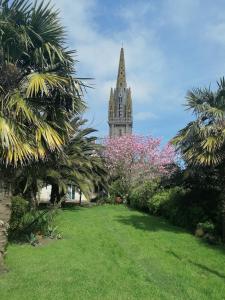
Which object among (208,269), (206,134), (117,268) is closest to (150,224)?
(206,134)

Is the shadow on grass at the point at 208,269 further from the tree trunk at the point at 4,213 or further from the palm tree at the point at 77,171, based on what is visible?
the palm tree at the point at 77,171

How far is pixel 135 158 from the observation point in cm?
3684

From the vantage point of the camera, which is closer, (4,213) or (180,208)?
(4,213)

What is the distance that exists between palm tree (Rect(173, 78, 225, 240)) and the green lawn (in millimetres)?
2599

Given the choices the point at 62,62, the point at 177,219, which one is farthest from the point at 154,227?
the point at 62,62

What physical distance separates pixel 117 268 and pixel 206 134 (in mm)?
5867

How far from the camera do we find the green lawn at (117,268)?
8.83m

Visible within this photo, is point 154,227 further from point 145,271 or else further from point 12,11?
point 12,11

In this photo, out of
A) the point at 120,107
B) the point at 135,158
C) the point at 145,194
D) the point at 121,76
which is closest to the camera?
the point at 145,194

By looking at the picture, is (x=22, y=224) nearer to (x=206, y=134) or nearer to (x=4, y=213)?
(x=4, y=213)

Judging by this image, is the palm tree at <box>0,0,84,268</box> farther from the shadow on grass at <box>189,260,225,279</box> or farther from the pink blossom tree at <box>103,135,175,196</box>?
the pink blossom tree at <box>103,135,175,196</box>

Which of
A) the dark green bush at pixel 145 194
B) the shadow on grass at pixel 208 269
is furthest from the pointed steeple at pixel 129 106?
the shadow on grass at pixel 208 269

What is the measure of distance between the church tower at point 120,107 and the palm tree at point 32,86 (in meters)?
96.8

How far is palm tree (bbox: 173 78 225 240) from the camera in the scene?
14195 mm
